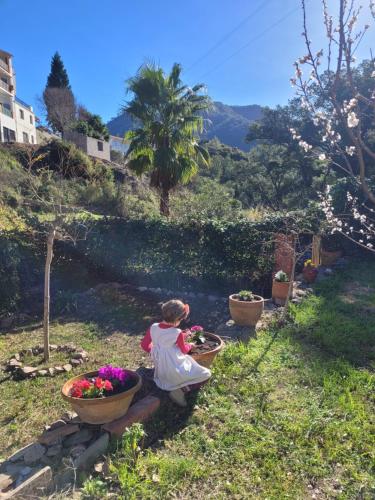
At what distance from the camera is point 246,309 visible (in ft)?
14.6

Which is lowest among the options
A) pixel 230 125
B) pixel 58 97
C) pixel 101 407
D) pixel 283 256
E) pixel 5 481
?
pixel 5 481

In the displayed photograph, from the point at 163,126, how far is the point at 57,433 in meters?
8.96

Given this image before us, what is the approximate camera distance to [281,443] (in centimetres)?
242

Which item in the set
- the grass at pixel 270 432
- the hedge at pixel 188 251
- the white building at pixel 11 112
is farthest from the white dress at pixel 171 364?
the white building at pixel 11 112

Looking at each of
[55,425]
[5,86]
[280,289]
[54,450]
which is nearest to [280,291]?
[280,289]

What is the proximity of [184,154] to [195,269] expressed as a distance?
16.0ft

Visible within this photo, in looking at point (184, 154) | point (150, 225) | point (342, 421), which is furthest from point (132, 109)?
point (342, 421)

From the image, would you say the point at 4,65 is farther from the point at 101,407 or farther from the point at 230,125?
the point at 101,407

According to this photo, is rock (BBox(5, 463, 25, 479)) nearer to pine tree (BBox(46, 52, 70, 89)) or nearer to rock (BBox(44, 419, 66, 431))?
rock (BBox(44, 419, 66, 431))

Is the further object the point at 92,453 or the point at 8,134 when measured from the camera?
the point at 8,134

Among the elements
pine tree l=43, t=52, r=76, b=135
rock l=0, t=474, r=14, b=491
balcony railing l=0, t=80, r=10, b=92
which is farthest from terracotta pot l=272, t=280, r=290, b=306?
balcony railing l=0, t=80, r=10, b=92

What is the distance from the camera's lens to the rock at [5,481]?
2000 millimetres

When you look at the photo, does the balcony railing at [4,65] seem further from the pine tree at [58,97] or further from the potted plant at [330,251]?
the potted plant at [330,251]

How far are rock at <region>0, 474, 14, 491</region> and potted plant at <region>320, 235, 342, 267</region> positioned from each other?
27.0 feet
